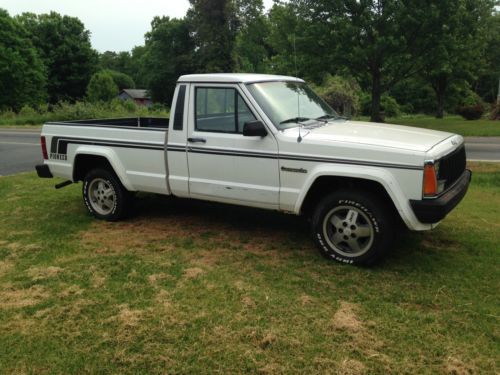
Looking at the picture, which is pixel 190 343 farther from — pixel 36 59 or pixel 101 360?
pixel 36 59

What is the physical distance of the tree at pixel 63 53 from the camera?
→ 192 feet

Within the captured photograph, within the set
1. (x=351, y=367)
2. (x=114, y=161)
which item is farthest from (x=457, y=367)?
(x=114, y=161)

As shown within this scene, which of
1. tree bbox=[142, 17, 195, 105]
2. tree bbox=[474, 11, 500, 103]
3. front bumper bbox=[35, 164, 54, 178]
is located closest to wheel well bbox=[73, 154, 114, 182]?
front bumper bbox=[35, 164, 54, 178]

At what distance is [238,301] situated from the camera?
4055 millimetres

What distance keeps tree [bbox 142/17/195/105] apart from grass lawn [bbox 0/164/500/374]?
58.7 m

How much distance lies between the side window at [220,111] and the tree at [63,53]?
58435 millimetres

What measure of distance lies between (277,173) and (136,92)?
89.9 metres

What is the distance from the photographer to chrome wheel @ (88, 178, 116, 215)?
21.1 feet

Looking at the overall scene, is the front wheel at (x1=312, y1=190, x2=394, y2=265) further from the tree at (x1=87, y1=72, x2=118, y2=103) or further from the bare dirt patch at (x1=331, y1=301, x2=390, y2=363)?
the tree at (x1=87, y1=72, x2=118, y2=103)

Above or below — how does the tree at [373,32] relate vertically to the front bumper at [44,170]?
above

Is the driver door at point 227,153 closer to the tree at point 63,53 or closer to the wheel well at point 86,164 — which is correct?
the wheel well at point 86,164

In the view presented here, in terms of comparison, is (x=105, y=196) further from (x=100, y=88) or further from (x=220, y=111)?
(x=100, y=88)

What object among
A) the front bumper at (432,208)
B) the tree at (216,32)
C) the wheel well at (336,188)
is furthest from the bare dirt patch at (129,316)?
the tree at (216,32)

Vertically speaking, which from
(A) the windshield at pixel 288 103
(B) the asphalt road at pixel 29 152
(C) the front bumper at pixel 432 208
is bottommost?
(B) the asphalt road at pixel 29 152
